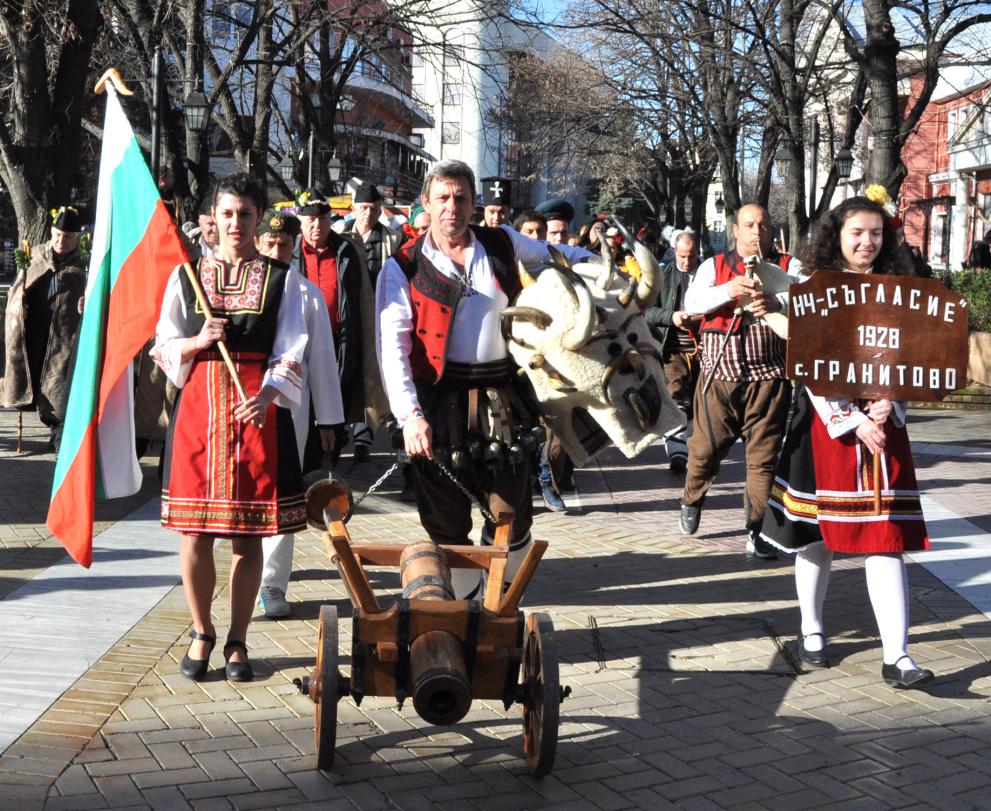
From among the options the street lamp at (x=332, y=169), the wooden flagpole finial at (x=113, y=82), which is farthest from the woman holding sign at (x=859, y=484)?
the street lamp at (x=332, y=169)

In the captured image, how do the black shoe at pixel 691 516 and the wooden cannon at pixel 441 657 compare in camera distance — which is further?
the black shoe at pixel 691 516

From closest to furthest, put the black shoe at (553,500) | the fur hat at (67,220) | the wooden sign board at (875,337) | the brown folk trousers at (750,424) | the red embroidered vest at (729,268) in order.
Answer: the wooden sign board at (875,337)
the red embroidered vest at (729,268)
the brown folk trousers at (750,424)
the black shoe at (553,500)
the fur hat at (67,220)

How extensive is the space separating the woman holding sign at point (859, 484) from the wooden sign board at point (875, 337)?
0.13 metres

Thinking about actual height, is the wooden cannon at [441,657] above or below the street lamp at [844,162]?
below

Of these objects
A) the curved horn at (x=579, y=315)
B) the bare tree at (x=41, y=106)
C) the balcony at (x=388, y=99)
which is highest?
the balcony at (x=388, y=99)

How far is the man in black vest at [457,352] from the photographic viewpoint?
16.8 ft

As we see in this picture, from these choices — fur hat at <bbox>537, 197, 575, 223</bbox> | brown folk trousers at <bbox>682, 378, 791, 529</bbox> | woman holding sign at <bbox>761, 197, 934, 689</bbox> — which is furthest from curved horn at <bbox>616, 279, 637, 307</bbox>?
fur hat at <bbox>537, 197, 575, 223</bbox>

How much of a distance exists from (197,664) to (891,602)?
2.79 meters

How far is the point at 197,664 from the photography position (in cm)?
519

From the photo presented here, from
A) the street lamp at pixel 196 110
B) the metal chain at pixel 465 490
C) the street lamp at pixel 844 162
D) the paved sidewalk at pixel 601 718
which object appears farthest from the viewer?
the street lamp at pixel 844 162

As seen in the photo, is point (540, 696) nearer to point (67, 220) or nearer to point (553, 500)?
point (553, 500)

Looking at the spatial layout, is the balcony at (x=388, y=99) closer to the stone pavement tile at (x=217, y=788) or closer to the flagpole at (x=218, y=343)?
the flagpole at (x=218, y=343)

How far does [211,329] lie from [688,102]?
2053 centimetres

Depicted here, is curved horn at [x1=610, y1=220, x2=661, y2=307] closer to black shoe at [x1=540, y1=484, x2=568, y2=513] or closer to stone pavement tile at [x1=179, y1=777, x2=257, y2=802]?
stone pavement tile at [x1=179, y1=777, x2=257, y2=802]
